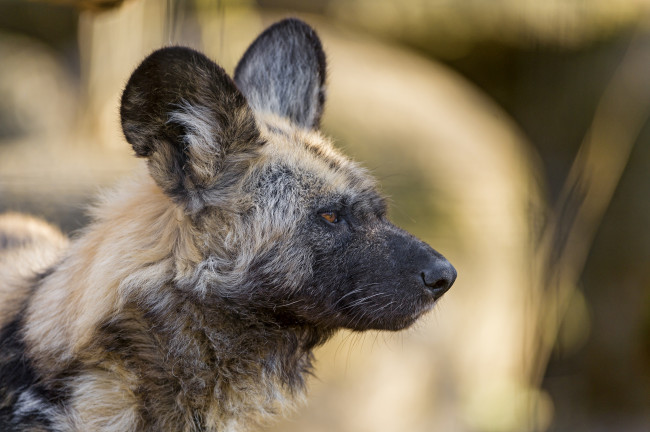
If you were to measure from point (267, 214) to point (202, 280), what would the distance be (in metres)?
0.33

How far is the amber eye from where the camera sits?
2.58m

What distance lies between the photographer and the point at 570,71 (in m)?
5.79

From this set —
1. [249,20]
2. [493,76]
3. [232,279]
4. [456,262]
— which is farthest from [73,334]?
[493,76]

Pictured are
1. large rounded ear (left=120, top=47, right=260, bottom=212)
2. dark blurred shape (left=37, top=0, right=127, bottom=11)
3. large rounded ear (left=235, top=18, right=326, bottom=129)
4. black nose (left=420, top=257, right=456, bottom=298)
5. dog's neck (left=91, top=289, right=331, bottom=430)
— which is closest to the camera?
large rounded ear (left=120, top=47, right=260, bottom=212)

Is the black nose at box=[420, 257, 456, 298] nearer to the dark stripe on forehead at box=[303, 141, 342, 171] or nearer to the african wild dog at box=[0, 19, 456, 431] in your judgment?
the african wild dog at box=[0, 19, 456, 431]

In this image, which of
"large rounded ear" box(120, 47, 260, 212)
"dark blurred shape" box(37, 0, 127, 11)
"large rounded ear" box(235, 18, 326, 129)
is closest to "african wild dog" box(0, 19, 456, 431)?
"large rounded ear" box(120, 47, 260, 212)

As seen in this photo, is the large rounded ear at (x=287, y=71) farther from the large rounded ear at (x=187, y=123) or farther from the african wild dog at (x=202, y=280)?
the large rounded ear at (x=187, y=123)

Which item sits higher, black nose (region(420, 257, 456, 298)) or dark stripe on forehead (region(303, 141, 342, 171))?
dark stripe on forehead (region(303, 141, 342, 171))

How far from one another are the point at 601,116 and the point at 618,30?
2.30ft

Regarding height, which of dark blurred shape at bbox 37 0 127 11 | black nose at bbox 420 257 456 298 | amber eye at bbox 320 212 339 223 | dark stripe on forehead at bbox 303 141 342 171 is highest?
dark blurred shape at bbox 37 0 127 11

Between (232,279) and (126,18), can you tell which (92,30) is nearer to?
(126,18)

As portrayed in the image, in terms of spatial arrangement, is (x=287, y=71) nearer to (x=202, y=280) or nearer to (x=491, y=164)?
(x=202, y=280)

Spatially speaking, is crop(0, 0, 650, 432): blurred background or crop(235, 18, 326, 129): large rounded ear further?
crop(0, 0, 650, 432): blurred background

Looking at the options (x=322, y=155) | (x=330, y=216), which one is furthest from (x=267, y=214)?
(x=322, y=155)
